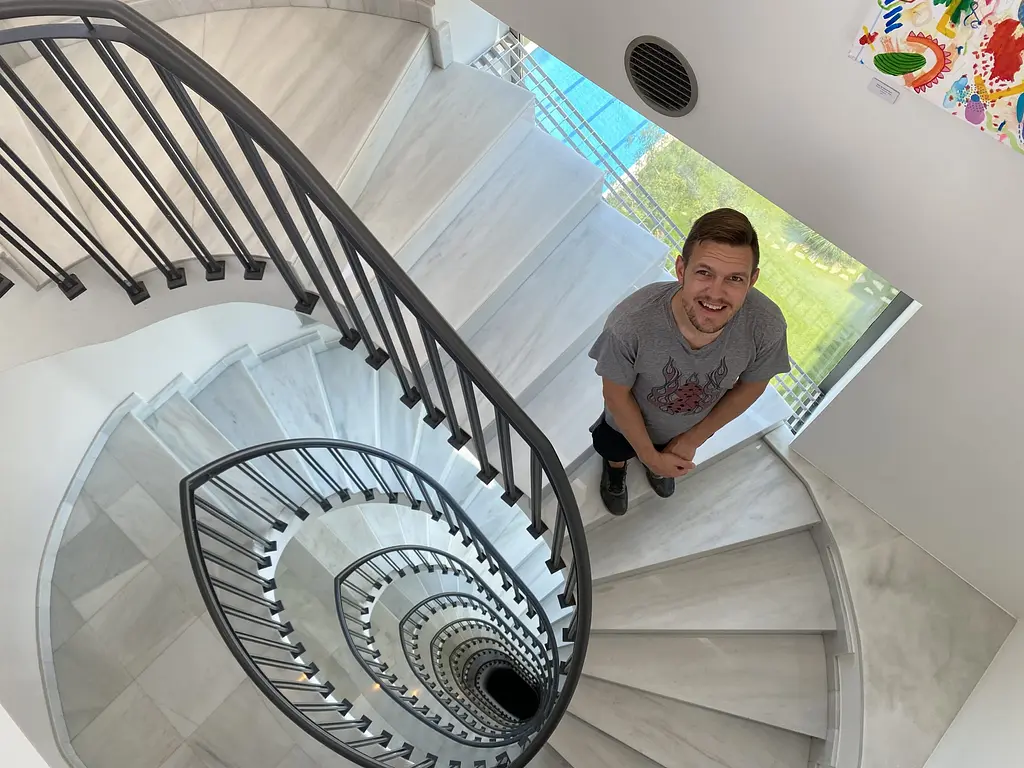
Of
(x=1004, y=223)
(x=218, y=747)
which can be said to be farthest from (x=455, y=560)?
(x=1004, y=223)

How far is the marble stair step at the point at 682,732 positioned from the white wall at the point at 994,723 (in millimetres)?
670

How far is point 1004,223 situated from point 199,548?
3798mm

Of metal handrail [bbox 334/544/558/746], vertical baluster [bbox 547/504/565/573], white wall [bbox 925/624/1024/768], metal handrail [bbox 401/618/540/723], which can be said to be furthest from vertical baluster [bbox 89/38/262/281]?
metal handrail [bbox 401/618/540/723]

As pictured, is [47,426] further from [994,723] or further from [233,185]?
[994,723]

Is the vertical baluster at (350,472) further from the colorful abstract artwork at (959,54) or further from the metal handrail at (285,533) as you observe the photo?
the colorful abstract artwork at (959,54)

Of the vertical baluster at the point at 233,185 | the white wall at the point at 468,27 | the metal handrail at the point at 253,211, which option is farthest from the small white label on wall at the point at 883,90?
the white wall at the point at 468,27

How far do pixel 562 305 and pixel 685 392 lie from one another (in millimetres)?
1310

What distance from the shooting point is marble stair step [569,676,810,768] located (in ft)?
11.7

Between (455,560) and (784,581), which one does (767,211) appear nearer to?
(784,581)

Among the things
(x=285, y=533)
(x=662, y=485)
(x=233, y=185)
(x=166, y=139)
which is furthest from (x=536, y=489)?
(x=285, y=533)

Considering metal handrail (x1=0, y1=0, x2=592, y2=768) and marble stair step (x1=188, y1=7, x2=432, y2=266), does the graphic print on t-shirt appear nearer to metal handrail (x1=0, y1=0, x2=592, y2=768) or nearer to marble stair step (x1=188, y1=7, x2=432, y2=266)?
metal handrail (x1=0, y1=0, x2=592, y2=768)

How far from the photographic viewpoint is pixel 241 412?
529 centimetres

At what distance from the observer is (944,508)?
10.6ft

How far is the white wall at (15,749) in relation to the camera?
80.7 inches
